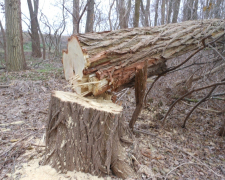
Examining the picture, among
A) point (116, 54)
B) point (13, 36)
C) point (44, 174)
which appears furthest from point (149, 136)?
point (13, 36)

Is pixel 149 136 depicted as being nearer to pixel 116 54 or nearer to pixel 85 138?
pixel 85 138

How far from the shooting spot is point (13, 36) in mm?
6188

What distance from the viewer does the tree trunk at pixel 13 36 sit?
19.8ft

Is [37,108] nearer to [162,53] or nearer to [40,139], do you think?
[40,139]

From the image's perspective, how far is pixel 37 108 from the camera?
384cm

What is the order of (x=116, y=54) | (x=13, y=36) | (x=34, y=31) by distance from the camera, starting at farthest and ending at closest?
(x=34, y=31) → (x=13, y=36) → (x=116, y=54)

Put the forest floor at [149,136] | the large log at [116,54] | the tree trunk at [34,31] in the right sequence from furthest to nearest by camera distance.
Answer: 1. the tree trunk at [34,31]
2. the forest floor at [149,136]
3. the large log at [116,54]

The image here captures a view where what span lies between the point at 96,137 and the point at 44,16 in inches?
426

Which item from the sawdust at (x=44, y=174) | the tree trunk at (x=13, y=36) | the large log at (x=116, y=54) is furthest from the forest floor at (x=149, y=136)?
the tree trunk at (x=13, y=36)

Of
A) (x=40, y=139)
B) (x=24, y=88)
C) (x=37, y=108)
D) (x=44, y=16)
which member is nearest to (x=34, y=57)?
(x=44, y=16)

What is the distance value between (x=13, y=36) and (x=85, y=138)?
592 centimetres

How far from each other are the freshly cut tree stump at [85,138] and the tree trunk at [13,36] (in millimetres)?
5322

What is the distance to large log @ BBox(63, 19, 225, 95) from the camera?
208 centimetres

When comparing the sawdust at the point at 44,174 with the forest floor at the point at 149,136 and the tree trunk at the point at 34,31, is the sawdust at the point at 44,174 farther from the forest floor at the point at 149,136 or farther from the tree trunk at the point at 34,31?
the tree trunk at the point at 34,31
